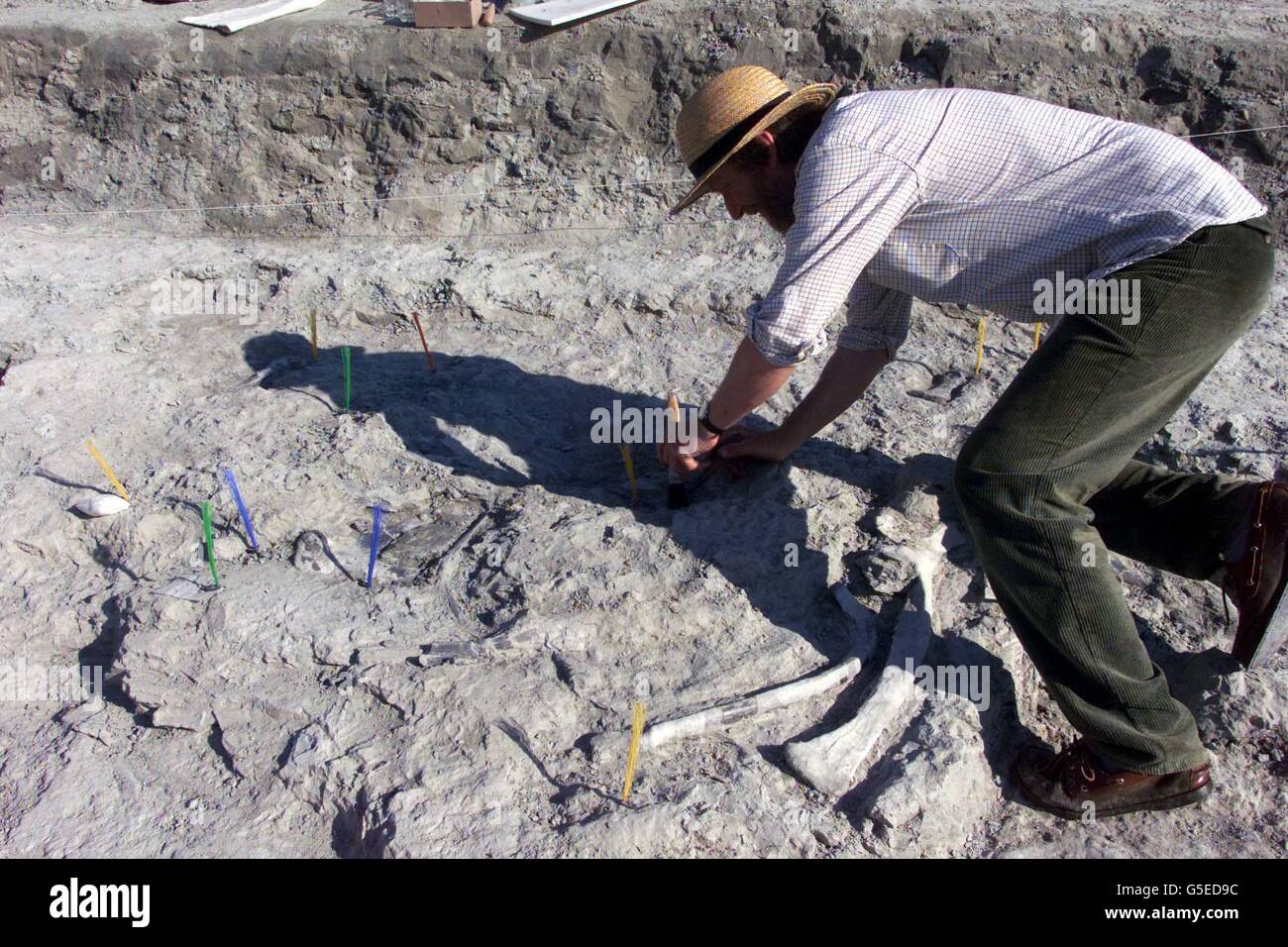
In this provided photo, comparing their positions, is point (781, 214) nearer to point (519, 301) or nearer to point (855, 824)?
point (855, 824)

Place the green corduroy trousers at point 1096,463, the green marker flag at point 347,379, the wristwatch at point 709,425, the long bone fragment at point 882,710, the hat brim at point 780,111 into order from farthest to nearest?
the green marker flag at point 347,379 < the wristwatch at point 709,425 < the long bone fragment at point 882,710 < the hat brim at point 780,111 < the green corduroy trousers at point 1096,463

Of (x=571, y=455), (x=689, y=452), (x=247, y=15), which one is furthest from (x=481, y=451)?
(x=247, y=15)

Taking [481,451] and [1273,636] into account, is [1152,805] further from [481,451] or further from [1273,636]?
[481,451]

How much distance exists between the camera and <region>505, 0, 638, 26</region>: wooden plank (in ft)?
17.6

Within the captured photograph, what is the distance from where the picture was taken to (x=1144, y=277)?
2.33 metres

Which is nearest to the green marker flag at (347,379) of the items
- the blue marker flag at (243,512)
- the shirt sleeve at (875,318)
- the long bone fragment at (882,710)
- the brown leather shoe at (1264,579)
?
the blue marker flag at (243,512)

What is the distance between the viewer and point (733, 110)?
2475 millimetres

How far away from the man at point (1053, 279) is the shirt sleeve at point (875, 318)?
1.60ft

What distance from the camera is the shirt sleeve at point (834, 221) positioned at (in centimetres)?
236

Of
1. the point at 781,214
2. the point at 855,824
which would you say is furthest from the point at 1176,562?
the point at 781,214

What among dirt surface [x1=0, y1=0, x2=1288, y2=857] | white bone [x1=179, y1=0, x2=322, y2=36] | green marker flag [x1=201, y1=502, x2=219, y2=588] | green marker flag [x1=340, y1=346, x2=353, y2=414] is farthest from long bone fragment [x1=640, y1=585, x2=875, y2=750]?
white bone [x1=179, y1=0, x2=322, y2=36]

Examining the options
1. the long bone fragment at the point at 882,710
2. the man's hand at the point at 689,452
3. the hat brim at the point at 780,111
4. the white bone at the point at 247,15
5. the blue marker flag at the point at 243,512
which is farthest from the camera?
the white bone at the point at 247,15

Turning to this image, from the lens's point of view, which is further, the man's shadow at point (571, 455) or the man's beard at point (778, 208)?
the man's shadow at point (571, 455)

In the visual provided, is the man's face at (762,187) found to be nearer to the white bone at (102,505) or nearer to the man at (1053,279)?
the man at (1053,279)
